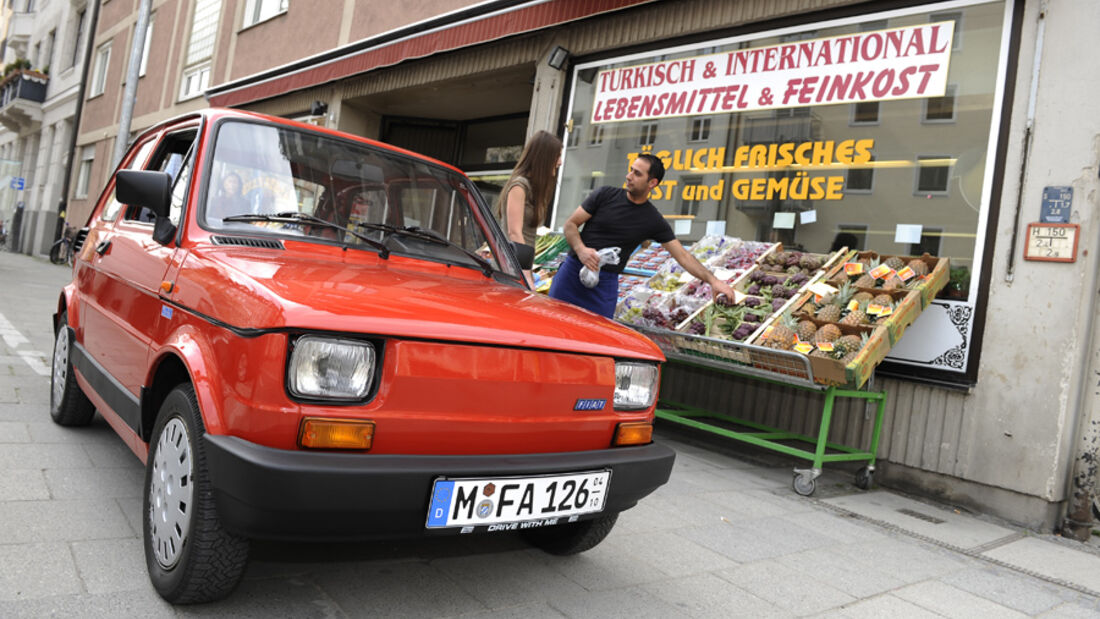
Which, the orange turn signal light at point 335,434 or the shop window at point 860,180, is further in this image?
the shop window at point 860,180

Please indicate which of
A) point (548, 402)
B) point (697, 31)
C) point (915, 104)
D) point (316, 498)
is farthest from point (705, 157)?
point (316, 498)

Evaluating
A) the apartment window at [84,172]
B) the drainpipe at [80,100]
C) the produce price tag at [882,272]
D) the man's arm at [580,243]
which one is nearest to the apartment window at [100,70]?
the drainpipe at [80,100]

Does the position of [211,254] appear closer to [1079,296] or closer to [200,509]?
[200,509]

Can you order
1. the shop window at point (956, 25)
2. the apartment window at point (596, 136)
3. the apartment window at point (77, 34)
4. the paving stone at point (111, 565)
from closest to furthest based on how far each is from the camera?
the paving stone at point (111, 565) < the shop window at point (956, 25) < the apartment window at point (596, 136) < the apartment window at point (77, 34)

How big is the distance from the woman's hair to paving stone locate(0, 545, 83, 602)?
9.96 feet

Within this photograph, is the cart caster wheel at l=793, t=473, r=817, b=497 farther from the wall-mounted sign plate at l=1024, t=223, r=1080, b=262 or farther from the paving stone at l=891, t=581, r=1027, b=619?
the wall-mounted sign plate at l=1024, t=223, r=1080, b=262

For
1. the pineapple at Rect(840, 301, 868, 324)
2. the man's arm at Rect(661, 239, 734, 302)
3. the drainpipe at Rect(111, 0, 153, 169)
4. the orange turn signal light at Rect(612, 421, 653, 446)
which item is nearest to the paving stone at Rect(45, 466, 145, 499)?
the orange turn signal light at Rect(612, 421, 653, 446)

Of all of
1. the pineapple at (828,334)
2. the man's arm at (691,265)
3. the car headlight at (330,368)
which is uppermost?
the man's arm at (691,265)

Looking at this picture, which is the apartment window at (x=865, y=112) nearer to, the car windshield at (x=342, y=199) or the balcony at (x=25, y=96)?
the car windshield at (x=342, y=199)

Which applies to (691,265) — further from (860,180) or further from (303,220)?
(303,220)

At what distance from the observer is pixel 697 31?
6961mm

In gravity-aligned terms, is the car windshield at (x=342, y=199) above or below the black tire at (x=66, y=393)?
above

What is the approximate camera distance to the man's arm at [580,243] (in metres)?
4.60

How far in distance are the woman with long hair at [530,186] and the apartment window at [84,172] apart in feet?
76.9
